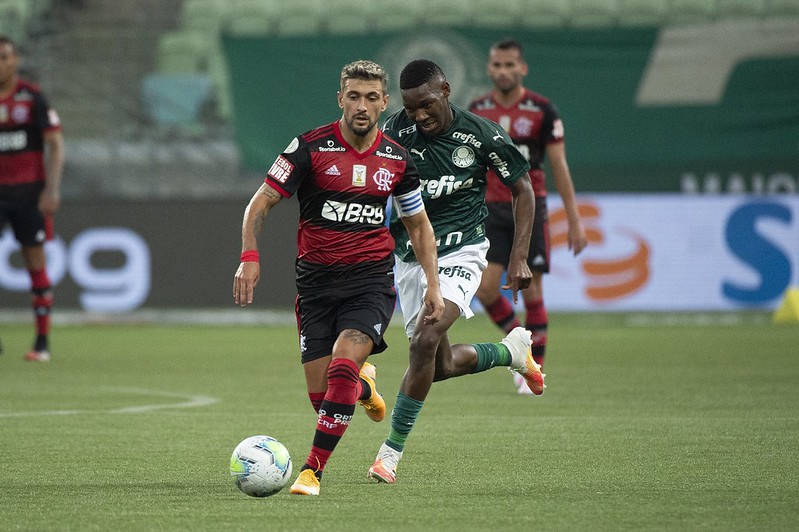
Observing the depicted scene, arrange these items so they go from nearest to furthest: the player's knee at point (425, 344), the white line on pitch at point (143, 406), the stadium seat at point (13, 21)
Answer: the player's knee at point (425, 344) → the white line on pitch at point (143, 406) → the stadium seat at point (13, 21)

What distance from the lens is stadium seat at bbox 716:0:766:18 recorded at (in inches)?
780

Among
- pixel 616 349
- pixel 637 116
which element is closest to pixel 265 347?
pixel 616 349

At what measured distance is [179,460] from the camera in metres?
6.78

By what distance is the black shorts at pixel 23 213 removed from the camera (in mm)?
12477

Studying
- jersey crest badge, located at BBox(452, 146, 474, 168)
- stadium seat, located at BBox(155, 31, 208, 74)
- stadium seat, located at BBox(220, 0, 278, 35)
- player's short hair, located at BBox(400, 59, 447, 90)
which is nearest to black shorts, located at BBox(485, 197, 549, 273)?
jersey crest badge, located at BBox(452, 146, 474, 168)

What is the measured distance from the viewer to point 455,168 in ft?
23.2

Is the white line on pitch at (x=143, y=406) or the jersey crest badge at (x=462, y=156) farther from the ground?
the jersey crest badge at (x=462, y=156)

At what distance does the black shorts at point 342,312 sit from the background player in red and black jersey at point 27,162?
21.4 ft

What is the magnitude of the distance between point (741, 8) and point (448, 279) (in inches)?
565

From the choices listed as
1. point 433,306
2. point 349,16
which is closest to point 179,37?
point 349,16

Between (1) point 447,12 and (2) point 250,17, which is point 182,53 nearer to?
(2) point 250,17

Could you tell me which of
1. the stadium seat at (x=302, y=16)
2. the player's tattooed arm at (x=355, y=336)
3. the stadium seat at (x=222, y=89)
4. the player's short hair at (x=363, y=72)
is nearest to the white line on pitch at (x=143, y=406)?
the player's tattooed arm at (x=355, y=336)

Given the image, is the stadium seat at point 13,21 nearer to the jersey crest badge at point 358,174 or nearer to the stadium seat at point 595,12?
the stadium seat at point 595,12

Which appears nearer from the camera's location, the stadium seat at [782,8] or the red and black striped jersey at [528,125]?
the red and black striped jersey at [528,125]
